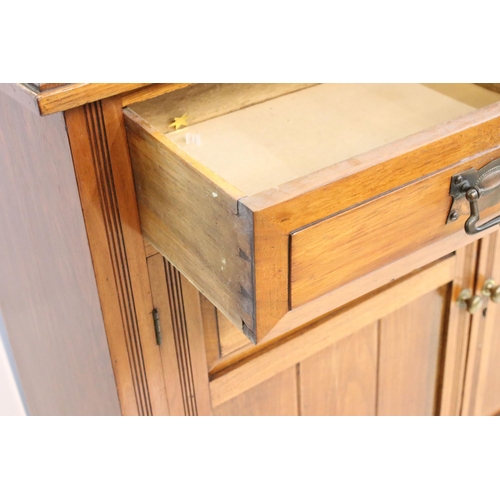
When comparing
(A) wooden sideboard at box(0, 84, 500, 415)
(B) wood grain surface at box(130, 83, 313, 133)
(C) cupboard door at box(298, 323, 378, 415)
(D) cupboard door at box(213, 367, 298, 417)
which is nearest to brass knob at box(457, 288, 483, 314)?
(A) wooden sideboard at box(0, 84, 500, 415)

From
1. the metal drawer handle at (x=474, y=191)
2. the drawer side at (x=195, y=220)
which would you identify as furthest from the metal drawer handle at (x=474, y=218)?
the drawer side at (x=195, y=220)

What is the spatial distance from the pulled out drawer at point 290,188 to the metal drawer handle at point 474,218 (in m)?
0.02

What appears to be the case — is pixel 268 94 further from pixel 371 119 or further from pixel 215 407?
pixel 215 407

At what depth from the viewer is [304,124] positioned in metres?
0.79

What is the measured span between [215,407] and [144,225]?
0.87ft

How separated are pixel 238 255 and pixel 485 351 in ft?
2.14

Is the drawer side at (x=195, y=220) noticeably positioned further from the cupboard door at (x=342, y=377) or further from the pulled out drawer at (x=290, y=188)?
the cupboard door at (x=342, y=377)

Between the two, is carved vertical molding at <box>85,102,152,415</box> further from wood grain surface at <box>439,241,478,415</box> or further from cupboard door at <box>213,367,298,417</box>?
wood grain surface at <box>439,241,478,415</box>

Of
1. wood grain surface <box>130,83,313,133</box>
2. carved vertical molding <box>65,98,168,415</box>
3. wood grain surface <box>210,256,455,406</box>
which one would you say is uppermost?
wood grain surface <box>130,83,313,133</box>

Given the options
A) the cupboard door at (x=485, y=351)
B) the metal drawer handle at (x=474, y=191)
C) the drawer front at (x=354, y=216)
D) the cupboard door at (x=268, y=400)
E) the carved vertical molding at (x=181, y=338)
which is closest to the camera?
the drawer front at (x=354, y=216)

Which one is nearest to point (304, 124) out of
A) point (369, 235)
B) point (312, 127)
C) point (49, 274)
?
point (312, 127)

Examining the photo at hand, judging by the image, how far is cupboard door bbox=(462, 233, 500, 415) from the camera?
1017 millimetres

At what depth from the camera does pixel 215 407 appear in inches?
35.2

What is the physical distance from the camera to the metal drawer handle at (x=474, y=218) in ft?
2.21
